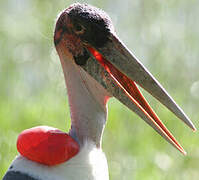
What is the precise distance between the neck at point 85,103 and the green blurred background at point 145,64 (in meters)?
2.29

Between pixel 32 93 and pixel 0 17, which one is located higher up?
pixel 0 17

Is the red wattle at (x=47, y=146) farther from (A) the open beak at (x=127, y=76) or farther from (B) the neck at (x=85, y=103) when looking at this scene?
(A) the open beak at (x=127, y=76)

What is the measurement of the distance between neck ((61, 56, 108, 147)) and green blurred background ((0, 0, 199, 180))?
2295mm

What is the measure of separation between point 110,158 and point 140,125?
0.75 m

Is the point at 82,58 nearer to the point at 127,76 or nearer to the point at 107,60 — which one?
the point at 107,60

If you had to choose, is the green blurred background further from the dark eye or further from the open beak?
the dark eye

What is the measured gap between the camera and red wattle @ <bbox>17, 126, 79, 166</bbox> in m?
4.02

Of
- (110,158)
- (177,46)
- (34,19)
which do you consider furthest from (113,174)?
(34,19)

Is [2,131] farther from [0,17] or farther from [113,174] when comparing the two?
[0,17]

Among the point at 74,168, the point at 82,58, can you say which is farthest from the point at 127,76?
the point at 74,168

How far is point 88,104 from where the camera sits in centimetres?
414

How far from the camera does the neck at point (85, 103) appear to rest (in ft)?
13.6

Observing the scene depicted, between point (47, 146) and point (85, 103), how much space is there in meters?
0.30

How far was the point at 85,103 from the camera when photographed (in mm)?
4145
